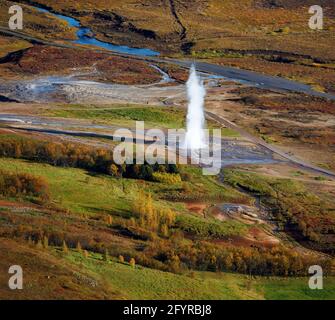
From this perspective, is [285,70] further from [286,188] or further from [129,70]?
[286,188]

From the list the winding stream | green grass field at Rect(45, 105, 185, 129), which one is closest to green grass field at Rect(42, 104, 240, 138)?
green grass field at Rect(45, 105, 185, 129)

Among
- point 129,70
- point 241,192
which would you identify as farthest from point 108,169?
point 129,70

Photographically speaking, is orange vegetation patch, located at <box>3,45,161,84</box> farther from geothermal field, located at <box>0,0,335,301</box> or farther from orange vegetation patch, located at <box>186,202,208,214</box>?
orange vegetation patch, located at <box>186,202,208,214</box>

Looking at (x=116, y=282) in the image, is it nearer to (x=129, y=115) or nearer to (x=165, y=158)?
(x=165, y=158)

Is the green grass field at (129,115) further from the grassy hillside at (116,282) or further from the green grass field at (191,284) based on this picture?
the grassy hillside at (116,282)

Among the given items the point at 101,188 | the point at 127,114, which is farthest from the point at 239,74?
the point at 101,188
